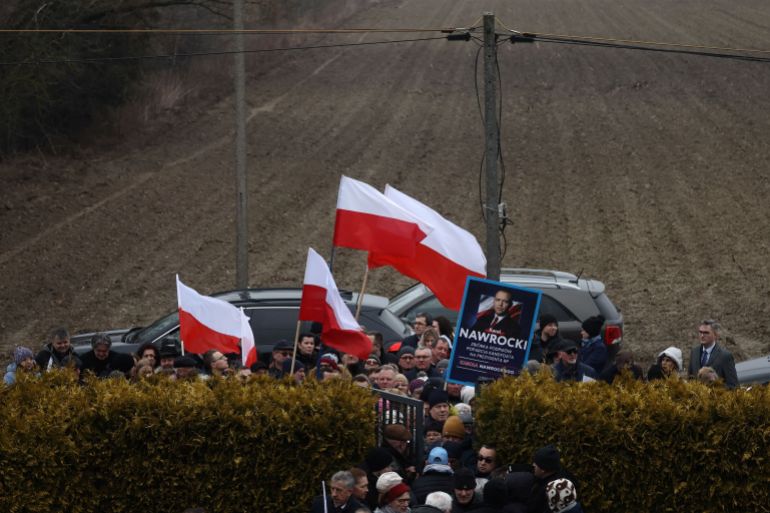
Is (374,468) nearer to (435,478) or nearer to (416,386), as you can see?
(435,478)

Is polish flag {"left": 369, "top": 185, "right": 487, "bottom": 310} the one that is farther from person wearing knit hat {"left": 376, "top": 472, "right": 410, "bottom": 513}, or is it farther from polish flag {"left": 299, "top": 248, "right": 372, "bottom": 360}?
person wearing knit hat {"left": 376, "top": 472, "right": 410, "bottom": 513}

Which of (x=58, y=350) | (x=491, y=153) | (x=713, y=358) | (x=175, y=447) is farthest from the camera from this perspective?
(x=491, y=153)

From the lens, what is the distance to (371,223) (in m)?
12.9

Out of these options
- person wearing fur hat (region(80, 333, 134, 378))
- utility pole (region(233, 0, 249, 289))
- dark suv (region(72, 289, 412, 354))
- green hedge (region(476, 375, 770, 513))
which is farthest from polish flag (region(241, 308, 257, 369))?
utility pole (region(233, 0, 249, 289))

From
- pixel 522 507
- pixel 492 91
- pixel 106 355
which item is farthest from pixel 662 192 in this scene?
pixel 522 507

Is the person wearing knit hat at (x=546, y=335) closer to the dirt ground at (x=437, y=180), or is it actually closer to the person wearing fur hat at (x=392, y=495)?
the person wearing fur hat at (x=392, y=495)

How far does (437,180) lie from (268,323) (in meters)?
16.1

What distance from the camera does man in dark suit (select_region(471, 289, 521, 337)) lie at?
11.3 m

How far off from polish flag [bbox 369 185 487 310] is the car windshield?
3.87 metres

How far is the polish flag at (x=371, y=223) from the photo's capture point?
12.9m

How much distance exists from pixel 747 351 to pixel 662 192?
37.0 ft

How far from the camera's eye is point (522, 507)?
8461 millimetres

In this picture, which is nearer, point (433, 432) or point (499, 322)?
point (433, 432)

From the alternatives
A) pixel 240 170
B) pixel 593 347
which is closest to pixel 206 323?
pixel 593 347
